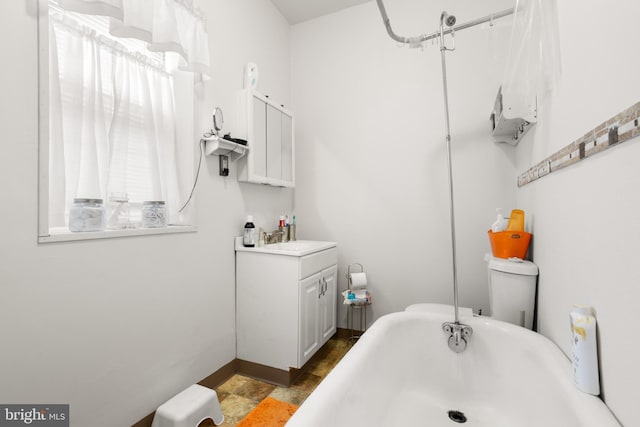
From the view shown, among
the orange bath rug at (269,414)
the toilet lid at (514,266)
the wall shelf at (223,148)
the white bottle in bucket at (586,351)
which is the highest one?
the wall shelf at (223,148)

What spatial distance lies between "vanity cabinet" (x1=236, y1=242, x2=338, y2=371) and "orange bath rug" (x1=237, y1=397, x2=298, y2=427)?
0.73ft

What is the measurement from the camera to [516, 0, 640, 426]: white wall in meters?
0.63

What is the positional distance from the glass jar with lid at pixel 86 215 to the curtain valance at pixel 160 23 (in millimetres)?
Result: 715

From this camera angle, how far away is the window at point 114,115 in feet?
3.83

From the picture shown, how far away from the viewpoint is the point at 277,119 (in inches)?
90.7

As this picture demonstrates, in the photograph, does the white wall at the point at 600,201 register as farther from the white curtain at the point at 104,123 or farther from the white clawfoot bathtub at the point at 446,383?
the white curtain at the point at 104,123

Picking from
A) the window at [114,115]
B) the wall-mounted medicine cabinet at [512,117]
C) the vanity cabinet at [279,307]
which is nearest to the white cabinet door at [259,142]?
the window at [114,115]

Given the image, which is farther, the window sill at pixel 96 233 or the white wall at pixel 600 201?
the window sill at pixel 96 233

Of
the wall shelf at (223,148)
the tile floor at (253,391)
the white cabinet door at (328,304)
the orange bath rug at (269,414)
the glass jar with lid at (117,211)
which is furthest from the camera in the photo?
the white cabinet door at (328,304)

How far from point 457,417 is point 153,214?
5.70ft

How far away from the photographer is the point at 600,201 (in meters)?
0.75

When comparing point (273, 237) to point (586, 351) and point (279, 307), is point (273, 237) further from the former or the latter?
point (586, 351)

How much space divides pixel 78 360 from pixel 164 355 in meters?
0.41

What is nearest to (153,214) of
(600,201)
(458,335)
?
(458,335)
